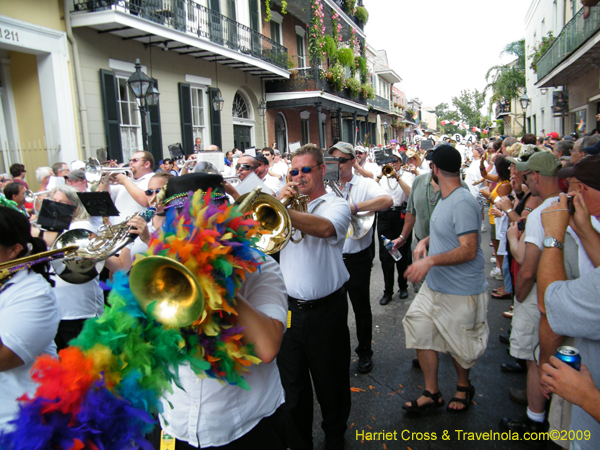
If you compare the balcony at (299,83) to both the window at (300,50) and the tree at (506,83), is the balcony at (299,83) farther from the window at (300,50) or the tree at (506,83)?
the tree at (506,83)

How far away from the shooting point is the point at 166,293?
53.2 inches

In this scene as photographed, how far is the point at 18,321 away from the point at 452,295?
2.97 meters

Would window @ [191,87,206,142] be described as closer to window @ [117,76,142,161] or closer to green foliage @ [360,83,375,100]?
window @ [117,76,142,161]

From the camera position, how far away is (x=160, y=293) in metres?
1.35

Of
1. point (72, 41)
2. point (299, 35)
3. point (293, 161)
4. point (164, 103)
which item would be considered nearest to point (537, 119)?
point (299, 35)

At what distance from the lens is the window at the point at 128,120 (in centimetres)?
1120

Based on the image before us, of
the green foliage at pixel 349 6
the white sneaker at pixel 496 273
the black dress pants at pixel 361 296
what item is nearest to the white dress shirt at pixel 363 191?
the black dress pants at pixel 361 296

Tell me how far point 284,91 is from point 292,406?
1809cm

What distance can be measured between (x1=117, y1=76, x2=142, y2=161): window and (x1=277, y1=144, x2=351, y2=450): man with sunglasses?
9684mm

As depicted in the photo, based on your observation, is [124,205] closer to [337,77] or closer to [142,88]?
[142,88]

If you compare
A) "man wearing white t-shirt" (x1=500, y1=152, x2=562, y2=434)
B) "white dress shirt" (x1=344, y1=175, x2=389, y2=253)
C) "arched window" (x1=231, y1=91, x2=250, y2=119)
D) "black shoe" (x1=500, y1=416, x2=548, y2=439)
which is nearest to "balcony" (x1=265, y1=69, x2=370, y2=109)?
"arched window" (x1=231, y1=91, x2=250, y2=119)

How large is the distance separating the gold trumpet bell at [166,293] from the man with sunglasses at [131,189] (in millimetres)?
3306

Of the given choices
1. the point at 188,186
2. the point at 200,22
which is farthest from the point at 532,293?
the point at 200,22

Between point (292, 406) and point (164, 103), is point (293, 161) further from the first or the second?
point (164, 103)
